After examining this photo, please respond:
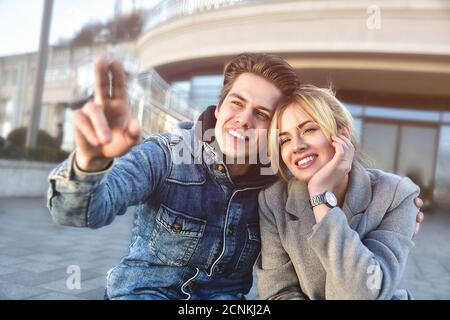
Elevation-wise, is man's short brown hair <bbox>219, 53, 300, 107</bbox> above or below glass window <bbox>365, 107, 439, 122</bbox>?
below

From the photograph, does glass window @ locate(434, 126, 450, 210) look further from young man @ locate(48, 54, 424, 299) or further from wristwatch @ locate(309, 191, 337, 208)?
wristwatch @ locate(309, 191, 337, 208)

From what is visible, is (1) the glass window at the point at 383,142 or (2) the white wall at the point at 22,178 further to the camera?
(1) the glass window at the point at 383,142

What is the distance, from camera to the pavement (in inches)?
122

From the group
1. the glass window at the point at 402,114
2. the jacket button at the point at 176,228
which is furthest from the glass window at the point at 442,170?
the jacket button at the point at 176,228

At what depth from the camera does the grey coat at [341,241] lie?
1287 millimetres

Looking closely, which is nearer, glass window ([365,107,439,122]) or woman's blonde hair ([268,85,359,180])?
woman's blonde hair ([268,85,359,180])

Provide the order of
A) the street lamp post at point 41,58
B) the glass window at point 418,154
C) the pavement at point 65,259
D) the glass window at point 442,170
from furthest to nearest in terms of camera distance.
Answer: the glass window at point 418,154
the glass window at point 442,170
the street lamp post at point 41,58
the pavement at point 65,259

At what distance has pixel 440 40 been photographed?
863cm

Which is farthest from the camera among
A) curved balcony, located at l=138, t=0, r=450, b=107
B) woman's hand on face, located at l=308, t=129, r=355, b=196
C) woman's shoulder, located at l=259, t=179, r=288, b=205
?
curved balcony, located at l=138, t=0, r=450, b=107

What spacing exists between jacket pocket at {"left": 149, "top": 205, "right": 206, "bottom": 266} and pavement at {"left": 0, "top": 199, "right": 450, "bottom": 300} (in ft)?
1.61

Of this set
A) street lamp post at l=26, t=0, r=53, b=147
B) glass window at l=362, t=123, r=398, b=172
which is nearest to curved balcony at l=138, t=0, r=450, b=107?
glass window at l=362, t=123, r=398, b=172

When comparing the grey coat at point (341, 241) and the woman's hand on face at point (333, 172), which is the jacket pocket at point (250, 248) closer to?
the grey coat at point (341, 241)

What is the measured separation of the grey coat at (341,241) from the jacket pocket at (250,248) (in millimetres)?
39
